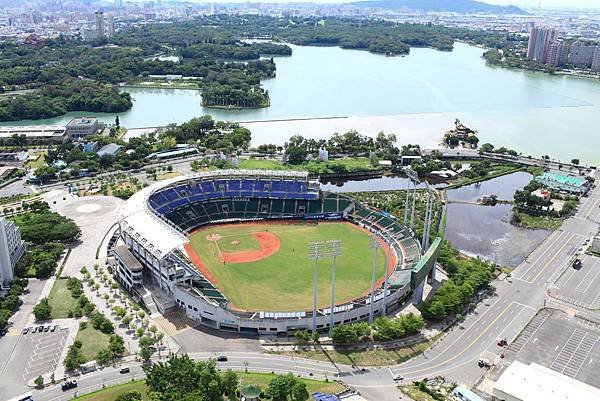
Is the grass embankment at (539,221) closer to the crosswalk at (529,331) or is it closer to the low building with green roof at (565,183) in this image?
the low building with green roof at (565,183)

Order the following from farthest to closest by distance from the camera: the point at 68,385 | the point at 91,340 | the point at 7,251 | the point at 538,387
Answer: the point at 7,251
the point at 91,340
the point at 68,385
the point at 538,387

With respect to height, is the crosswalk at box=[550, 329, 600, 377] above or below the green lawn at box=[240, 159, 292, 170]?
below

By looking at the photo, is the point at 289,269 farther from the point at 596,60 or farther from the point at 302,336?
the point at 596,60

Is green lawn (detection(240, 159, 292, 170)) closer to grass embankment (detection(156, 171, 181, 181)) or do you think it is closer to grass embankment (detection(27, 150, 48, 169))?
grass embankment (detection(156, 171, 181, 181))

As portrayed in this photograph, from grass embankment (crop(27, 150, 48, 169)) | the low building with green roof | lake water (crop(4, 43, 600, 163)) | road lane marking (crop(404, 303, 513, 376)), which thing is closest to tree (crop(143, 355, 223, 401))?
road lane marking (crop(404, 303, 513, 376))

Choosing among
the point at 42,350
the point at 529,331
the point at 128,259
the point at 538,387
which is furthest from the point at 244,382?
the point at 529,331

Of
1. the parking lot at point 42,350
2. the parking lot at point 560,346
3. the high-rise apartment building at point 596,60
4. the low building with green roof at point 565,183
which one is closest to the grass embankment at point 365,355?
the parking lot at point 560,346
